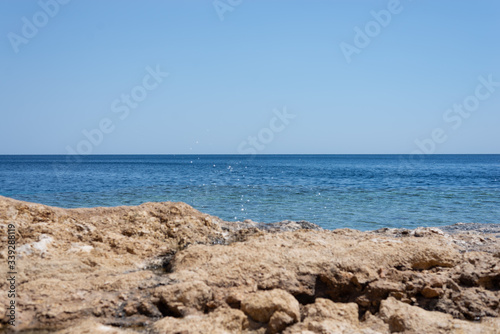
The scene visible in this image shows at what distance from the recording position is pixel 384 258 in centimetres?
532

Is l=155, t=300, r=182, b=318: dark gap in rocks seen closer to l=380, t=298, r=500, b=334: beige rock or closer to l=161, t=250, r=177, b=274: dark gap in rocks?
l=161, t=250, r=177, b=274: dark gap in rocks

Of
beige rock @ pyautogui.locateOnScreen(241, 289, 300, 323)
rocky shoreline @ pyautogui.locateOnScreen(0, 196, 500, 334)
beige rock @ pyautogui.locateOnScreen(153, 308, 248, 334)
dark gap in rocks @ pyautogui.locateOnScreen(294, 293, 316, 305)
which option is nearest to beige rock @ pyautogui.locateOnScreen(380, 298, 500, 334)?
rocky shoreline @ pyautogui.locateOnScreen(0, 196, 500, 334)

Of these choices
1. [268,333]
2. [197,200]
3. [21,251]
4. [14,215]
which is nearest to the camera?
[268,333]

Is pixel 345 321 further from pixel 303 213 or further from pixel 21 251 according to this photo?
pixel 303 213

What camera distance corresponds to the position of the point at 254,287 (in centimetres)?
482

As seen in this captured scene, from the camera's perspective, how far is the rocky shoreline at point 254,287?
4.28 meters

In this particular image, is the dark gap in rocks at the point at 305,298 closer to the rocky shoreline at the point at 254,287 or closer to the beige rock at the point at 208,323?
the rocky shoreline at the point at 254,287

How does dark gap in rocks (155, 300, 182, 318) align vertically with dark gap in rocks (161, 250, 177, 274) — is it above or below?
below

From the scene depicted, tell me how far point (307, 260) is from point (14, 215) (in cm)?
522

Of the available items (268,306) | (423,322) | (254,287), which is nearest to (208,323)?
(268,306)

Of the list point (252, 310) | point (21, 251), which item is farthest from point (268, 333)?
point (21, 251)

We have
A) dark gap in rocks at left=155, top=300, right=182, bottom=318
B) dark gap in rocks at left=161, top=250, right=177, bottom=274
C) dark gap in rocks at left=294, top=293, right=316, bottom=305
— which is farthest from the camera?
dark gap in rocks at left=161, top=250, right=177, bottom=274

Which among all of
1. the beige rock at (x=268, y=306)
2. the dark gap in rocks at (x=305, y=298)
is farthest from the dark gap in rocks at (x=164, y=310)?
the dark gap in rocks at (x=305, y=298)

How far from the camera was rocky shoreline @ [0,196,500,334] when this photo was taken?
428 cm
